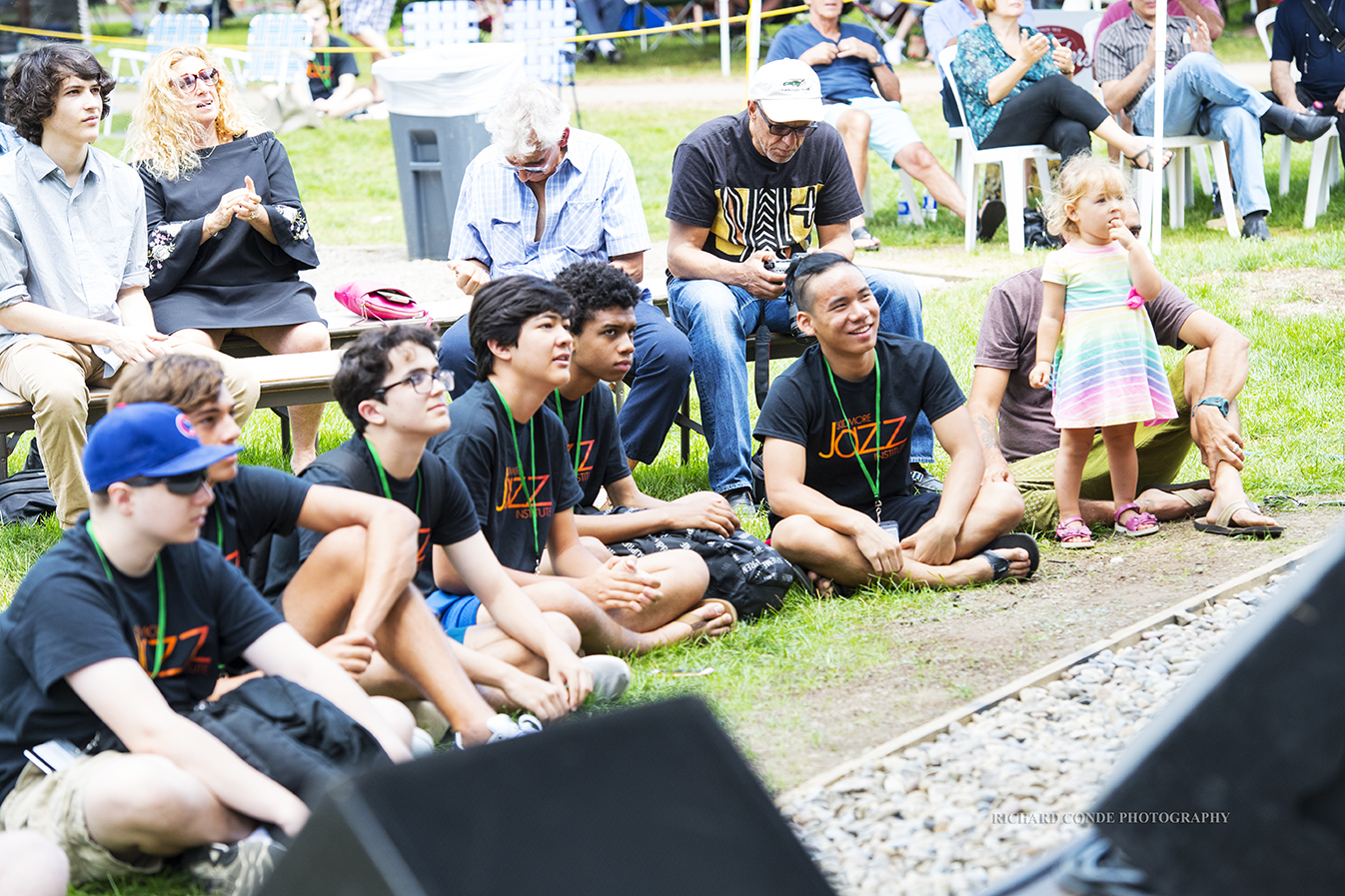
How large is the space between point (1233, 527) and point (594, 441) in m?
2.09

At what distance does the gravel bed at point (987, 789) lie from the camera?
7.77 feet

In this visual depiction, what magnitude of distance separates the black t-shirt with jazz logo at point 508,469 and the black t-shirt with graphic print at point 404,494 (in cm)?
19

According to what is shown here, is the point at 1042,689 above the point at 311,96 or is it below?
below

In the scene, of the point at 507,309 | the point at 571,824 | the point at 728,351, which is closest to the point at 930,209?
the point at 728,351

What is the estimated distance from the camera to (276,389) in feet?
15.0

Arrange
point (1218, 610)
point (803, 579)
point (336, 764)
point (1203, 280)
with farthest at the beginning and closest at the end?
point (1203, 280) < point (803, 579) < point (1218, 610) < point (336, 764)

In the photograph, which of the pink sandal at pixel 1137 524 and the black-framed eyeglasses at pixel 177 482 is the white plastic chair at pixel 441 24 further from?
the black-framed eyeglasses at pixel 177 482

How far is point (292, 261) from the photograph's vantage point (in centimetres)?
530

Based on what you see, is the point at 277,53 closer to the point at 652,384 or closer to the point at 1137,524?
the point at 652,384

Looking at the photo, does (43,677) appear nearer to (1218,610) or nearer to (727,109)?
(1218,610)

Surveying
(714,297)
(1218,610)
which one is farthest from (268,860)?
(714,297)

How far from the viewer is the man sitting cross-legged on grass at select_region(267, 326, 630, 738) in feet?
10.1

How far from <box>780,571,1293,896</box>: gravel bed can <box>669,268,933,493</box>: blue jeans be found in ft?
6.39

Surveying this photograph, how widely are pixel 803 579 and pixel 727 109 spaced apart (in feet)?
40.3
